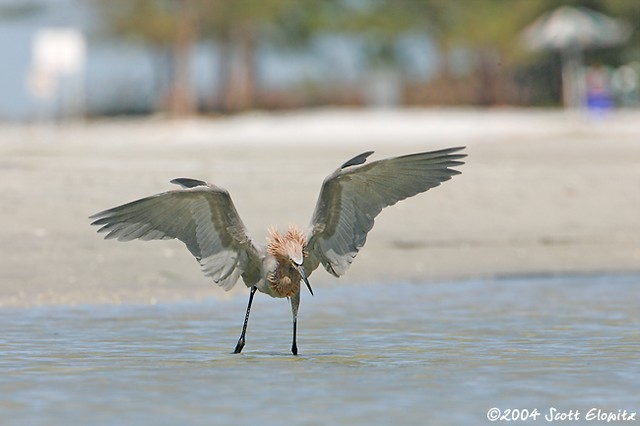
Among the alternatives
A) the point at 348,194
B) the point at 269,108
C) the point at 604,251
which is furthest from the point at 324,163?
the point at 269,108

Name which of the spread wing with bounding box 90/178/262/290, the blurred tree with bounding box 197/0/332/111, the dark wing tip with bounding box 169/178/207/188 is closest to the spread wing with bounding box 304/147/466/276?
the spread wing with bounding box 90/178/262/290

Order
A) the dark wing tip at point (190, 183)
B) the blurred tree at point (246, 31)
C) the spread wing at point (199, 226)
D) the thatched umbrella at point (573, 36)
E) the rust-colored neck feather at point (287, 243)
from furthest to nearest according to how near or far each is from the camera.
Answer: the blurred tree at point (246, 31), the thatched umbrella at point (573, 36), the rust-colored neck feather at point (287, 243), the spread wing at point (199, 226), the dark wing tip at point (190, 183)

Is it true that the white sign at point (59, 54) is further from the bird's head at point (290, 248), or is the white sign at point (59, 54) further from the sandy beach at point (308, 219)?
the bird's head at point (290, 248)

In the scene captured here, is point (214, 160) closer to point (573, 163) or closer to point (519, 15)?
point (573, 163)

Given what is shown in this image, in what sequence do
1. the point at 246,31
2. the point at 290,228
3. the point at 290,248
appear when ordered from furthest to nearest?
the point at 246,31 < the point at 290,228 < the point at 290,248

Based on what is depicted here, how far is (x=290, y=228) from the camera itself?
7.91 meters

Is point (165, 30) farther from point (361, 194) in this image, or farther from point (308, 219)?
point (361, 194)

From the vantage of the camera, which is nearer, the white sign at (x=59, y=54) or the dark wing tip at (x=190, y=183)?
the dark wing tip at (x=190, y=183)

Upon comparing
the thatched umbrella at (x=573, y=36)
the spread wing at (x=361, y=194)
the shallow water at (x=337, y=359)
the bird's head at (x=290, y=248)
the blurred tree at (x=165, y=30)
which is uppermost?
the blurred tree at (x=165, y=30)

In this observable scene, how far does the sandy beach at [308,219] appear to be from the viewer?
11508mm

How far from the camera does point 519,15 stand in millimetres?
47562

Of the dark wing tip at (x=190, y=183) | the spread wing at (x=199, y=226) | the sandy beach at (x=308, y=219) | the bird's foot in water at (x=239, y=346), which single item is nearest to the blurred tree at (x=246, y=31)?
the sandy beach at (x=308, y=219)

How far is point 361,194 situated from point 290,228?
40 cm

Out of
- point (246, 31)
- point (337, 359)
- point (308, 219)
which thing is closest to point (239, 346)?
point (337, 359)
